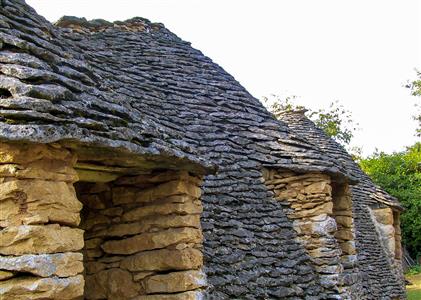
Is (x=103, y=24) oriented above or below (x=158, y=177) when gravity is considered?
above

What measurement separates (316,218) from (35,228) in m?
5.08

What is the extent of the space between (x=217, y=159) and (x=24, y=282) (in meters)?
4.45

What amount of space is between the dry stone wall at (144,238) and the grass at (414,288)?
17.8 m

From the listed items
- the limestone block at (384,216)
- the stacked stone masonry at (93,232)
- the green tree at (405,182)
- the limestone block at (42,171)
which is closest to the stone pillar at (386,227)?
the limestone block at (384,216)

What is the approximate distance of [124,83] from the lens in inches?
275

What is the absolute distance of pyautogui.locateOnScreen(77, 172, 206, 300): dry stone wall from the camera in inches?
161

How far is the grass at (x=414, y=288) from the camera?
2012cm

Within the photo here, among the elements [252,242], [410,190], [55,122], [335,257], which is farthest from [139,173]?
[410,190]

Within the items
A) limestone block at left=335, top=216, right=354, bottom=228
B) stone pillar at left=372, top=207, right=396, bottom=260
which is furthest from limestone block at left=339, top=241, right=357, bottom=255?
stone pillar at left=372, top=207, right=396, bottom=260

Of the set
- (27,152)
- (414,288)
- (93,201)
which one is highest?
(27,152)

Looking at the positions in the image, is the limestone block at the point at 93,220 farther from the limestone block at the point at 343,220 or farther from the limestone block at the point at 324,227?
the limestone block at the point at 343,220

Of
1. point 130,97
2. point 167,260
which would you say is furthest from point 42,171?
point 130,97

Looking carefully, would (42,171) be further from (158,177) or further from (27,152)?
(158,177)

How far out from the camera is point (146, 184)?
4.27 m
